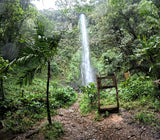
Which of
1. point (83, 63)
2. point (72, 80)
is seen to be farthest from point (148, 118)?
point (83, 63)

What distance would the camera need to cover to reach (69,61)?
58.5ft

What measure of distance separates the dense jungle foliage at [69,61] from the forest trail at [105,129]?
0.37 m

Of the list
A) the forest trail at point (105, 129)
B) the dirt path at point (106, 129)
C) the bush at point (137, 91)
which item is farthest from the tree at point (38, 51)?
the bush at point (137, 91)

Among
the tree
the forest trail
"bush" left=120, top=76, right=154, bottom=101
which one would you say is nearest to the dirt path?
the forest trail

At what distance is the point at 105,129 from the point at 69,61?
14.6 meters

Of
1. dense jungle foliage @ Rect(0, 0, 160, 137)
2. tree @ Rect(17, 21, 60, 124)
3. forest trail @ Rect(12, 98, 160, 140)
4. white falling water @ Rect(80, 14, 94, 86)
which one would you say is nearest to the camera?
forest trail @ Rect(12, 98, 160, 140)

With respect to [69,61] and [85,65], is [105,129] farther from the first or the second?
[69,61]

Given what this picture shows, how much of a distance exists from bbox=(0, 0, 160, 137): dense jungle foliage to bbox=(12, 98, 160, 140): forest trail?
14.6 inches

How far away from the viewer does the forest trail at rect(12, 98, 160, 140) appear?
3.07m

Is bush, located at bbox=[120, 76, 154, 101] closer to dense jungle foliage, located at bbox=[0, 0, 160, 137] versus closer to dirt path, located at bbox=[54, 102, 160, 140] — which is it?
dense jungle foliage, located at bbox=[0, 0, 160, 137]

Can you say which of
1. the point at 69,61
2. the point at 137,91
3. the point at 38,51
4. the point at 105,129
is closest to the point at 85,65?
the point at 69,61

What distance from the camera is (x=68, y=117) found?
484 cm

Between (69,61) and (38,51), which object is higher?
(69,61)

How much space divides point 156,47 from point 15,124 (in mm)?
5512
